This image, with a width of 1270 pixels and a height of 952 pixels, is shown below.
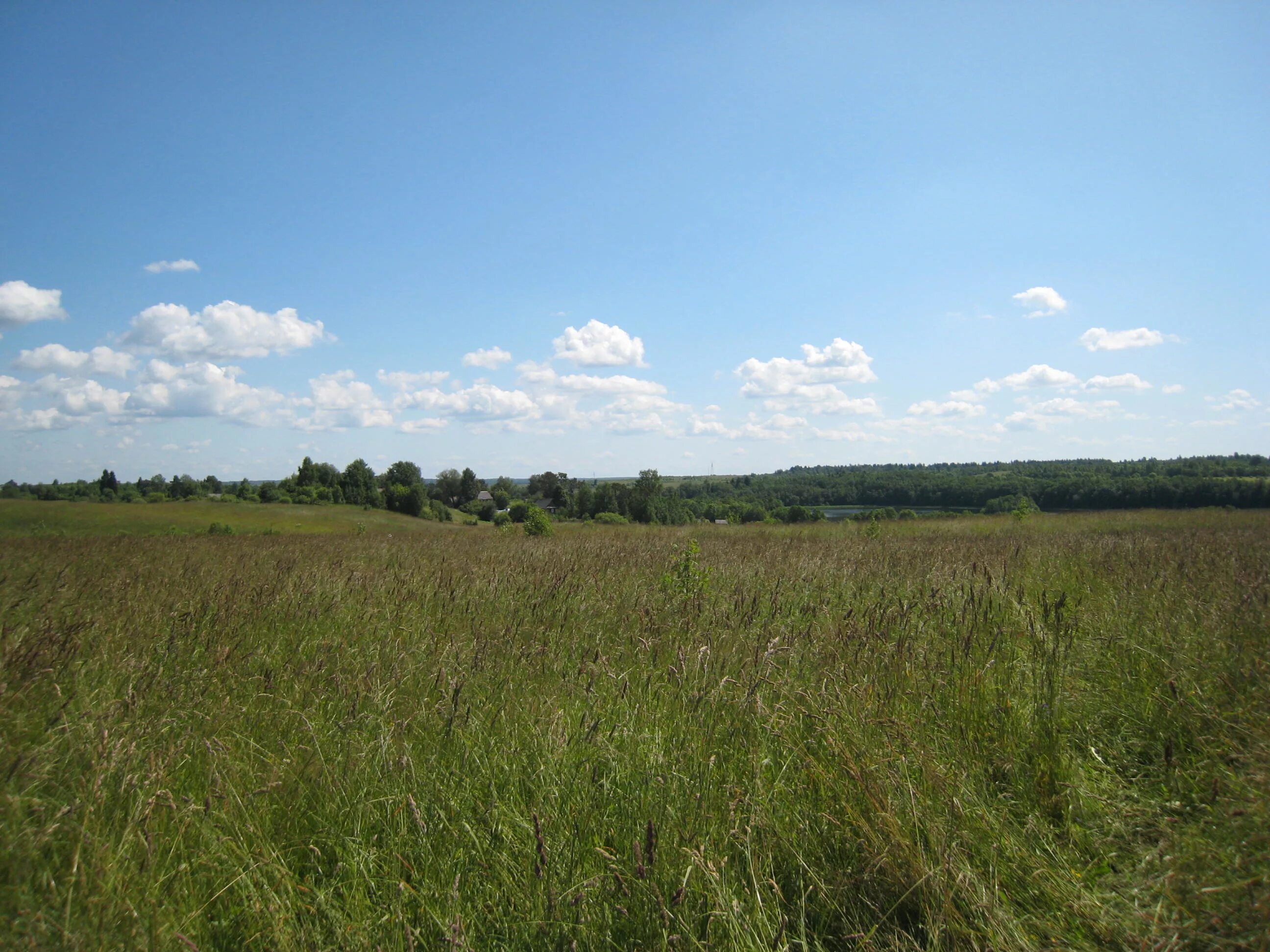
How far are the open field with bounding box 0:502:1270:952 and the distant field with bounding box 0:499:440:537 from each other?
20.3 m

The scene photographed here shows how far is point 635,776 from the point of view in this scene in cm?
239

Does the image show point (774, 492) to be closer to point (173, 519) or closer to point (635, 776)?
point (173, 519)

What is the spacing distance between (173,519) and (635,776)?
4102 cm

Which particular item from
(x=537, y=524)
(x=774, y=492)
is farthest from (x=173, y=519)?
(x=774, y=492)

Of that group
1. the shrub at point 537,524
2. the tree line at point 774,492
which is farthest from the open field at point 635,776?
the tree line at point 774,492

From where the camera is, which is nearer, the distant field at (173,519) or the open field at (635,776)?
the open field at (635,776)

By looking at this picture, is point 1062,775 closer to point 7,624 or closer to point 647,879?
point 647,879

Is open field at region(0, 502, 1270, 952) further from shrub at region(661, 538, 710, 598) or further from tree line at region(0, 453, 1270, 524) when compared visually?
tree line at region(0, 453, 1270, 524)

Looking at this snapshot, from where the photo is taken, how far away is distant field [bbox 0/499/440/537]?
27453 millimetres

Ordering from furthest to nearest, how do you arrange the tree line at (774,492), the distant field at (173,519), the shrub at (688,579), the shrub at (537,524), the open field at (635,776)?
the tree line at (774,492) → the distant field at (173,519) → the shrub at (537,524) → the shrub at (688,579) → the open field at (635,776)

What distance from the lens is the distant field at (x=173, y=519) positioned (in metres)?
27.5

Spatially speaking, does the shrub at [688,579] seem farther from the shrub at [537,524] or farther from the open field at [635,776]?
the shrub at [537,524]

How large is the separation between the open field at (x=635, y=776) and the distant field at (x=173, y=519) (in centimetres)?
2031

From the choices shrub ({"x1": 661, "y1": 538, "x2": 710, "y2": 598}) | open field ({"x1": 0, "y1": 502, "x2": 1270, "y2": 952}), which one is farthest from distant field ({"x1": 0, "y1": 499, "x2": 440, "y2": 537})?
open field ({"x1": 0, "y1": 502, "x2": 1270, "y2": 952})
